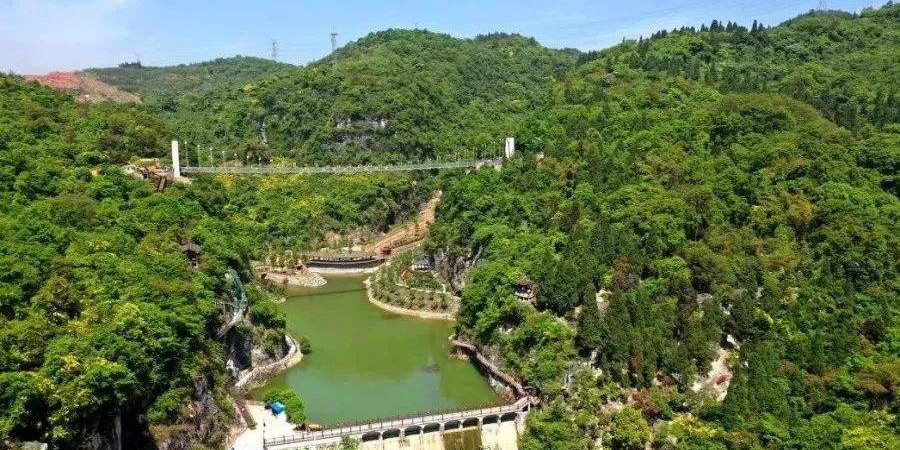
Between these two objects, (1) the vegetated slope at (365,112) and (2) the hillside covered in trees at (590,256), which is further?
(1) the vegetated slope at (365,112)

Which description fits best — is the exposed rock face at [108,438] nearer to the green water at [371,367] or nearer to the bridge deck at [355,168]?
the green water at [371,367]

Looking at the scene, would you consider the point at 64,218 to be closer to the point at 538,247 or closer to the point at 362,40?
the point at 538,247

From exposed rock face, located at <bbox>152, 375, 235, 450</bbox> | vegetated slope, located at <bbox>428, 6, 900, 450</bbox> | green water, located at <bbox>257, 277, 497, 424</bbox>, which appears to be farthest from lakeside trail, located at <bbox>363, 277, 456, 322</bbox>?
exposed rock face, located at <bbox>152, 375, 235, 450</bbox>

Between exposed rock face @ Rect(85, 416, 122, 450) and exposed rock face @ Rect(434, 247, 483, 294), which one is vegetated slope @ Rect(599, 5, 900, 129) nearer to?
exposed rock face @ Rect(434, 247, 483, 294)

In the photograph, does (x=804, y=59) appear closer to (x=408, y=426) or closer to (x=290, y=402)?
(x=408, y=426)

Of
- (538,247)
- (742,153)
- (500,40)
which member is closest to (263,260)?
(538,247)

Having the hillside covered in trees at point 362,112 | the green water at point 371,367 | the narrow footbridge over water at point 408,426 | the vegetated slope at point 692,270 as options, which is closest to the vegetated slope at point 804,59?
the vegetated slope at point 692,270
